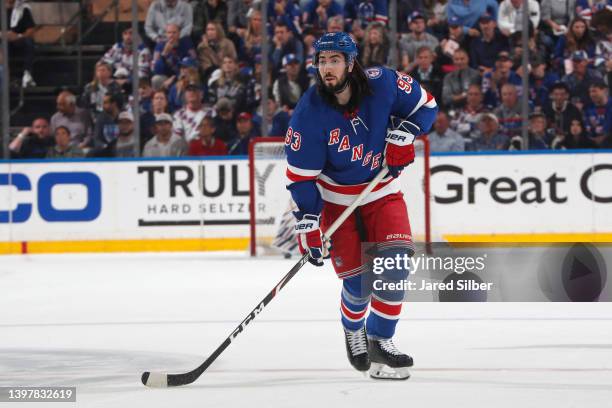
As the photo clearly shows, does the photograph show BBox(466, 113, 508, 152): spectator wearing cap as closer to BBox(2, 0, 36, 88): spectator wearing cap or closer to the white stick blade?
BBox(2, 0, 36, 88): spectator wearing cap

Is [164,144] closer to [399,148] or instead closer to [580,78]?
[580,78]

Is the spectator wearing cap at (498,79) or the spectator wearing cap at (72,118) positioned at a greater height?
the spectator wearing cap at (498,79)

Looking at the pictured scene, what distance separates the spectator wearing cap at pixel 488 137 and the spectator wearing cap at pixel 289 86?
1369mm

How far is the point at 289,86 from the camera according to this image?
30.0ft

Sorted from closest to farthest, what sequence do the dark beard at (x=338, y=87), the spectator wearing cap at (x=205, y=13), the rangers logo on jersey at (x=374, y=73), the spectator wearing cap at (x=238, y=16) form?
the dark beard at (x=338, y=87)
the rangers logo on jersey at (x=374, y=73)
the spectator wearing cap at (x=238, y=16)
the spectator wearing cap at (x=205, y=13)

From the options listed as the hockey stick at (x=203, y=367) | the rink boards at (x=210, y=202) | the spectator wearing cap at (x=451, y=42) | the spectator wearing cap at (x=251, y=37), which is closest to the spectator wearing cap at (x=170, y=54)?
the spectator wearing cap at (x=251, y=37)

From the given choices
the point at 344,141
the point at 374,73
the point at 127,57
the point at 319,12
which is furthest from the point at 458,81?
the point at 344,141

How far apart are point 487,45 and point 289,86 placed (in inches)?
62.6

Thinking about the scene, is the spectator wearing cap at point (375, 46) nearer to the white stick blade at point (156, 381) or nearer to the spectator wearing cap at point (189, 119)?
the spectator wearing cap at point (189, 119)

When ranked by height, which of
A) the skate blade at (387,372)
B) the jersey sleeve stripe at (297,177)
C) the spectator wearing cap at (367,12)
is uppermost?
the spectator wearing cap at (367,12)

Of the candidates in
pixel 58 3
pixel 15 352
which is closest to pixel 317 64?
pixel 15 352

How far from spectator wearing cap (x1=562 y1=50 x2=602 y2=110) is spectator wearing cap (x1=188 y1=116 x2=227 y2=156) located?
8.89ft

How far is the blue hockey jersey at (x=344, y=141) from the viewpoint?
3965 millimetres

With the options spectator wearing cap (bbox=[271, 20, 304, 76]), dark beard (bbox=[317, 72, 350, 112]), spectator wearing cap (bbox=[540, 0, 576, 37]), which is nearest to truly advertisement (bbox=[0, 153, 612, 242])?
spectator wearing cap (bbox=[271, 20, 304, 76])
